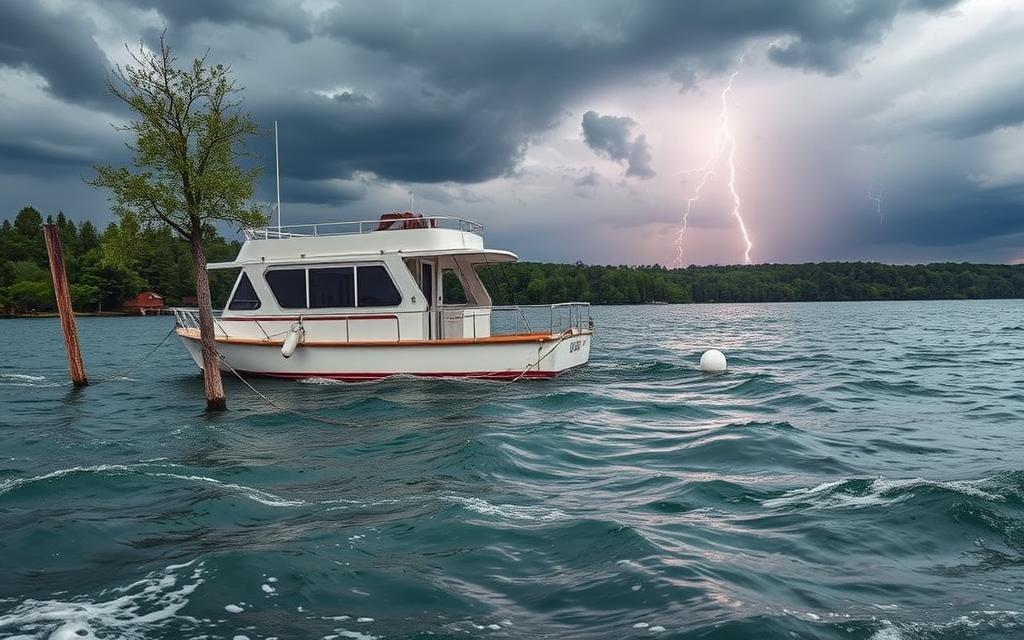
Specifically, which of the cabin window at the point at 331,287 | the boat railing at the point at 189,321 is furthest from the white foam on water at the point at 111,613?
the boat railing at the point at 189,321

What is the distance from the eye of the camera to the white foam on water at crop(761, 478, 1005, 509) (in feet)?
24.8

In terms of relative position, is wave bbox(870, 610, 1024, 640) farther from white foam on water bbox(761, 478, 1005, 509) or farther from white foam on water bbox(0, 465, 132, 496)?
white foam on water bbox(0, 465, 132, 496)

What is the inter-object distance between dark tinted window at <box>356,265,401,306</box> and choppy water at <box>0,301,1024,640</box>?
409cm

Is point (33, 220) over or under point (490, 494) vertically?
over

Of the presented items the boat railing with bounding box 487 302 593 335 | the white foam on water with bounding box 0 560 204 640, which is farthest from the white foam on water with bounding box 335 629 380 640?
the boat railing with bounding box 487 302 593 335

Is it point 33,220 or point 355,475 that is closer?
point 355,475

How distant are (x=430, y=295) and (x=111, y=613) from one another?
14.8 m

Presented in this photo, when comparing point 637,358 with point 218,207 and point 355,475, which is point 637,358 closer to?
point 218,207

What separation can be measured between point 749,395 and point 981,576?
11.2 meters

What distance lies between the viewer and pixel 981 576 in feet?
18.5

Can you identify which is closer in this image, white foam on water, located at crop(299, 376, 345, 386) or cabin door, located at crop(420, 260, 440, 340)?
white foam on water, located at crop(299, 376, 345, 386)

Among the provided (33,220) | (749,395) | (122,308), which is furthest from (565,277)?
(749,395)

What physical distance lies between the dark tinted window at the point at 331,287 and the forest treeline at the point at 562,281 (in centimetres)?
4729

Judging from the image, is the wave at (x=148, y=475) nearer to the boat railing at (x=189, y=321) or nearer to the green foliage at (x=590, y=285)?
the boat railing at (x=189, y=321)
